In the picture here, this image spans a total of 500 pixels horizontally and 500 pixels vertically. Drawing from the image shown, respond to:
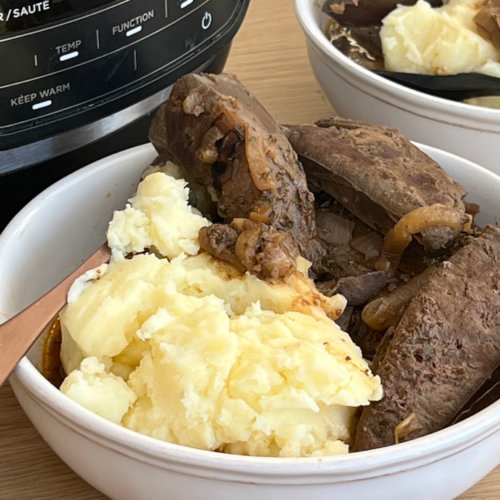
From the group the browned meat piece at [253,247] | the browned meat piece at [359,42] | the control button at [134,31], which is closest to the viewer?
the browned meat piece at [253,247]

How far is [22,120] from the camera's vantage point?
79 centimetres

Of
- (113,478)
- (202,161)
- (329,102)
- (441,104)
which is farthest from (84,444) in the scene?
(329,102)

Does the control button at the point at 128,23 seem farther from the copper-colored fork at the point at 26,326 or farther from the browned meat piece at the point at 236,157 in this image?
the copper-colored fork at the point at 26,326

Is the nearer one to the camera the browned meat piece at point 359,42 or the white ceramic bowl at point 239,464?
the white ceramic bowl at point 239,464

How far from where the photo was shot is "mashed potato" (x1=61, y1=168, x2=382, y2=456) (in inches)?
24.9

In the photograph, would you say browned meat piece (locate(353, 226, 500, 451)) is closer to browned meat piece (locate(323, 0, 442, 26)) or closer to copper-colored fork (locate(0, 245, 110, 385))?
copper-colored fork (locate(0, 245, 110, 385))

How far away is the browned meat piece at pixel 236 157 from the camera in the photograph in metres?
0.77

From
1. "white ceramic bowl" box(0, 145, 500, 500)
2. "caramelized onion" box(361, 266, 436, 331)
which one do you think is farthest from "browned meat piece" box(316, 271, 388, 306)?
"white ceramic bowl" box(0, 145, 500, 500)

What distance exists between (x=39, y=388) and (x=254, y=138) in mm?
282

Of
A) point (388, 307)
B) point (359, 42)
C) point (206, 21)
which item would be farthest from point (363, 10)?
point (388, 307)

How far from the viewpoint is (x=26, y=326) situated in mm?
695

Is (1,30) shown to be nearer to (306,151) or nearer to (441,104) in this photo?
(306,151)

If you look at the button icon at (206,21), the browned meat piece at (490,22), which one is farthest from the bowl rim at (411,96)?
the button icon at (206,21)

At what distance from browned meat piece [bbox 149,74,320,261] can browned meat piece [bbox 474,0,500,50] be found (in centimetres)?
42
